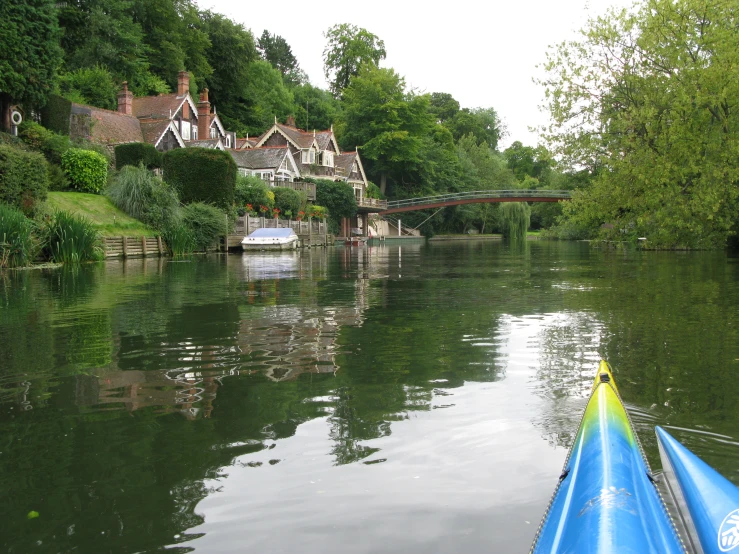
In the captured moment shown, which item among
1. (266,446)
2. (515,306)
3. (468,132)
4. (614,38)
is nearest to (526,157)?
(468,132)

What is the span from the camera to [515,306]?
13.2 metres

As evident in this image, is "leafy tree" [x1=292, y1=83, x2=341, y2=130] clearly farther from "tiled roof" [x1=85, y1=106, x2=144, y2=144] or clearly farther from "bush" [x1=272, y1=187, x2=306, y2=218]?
"tiled roof" [x1=85, y1=106, x2=144, y2=144]

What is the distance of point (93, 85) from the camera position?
56.0 metres

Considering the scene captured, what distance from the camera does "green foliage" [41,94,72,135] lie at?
43.7 metres

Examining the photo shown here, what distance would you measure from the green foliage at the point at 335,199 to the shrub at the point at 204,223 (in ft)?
90.6

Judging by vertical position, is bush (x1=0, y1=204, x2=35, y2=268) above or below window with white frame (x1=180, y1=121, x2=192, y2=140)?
below

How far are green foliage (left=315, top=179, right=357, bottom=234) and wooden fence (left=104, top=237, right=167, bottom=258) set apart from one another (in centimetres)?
3323

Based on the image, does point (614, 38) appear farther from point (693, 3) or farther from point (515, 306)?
point (515, 306)

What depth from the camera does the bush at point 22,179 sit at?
25.1 metres

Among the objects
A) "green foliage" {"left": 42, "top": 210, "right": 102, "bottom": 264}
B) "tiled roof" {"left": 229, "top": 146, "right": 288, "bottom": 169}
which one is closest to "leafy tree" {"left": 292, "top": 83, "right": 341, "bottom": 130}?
"tiled roof" {"left": 229, "top": 146, "right": 288, "bottom": 169}

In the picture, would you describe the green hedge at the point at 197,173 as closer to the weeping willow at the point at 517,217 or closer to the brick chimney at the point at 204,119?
the brick chimney at the point at 204,119

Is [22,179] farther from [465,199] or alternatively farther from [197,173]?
[465,199]

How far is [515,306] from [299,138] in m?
64.9

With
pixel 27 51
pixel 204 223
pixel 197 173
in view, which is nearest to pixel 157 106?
pixel 27 51
